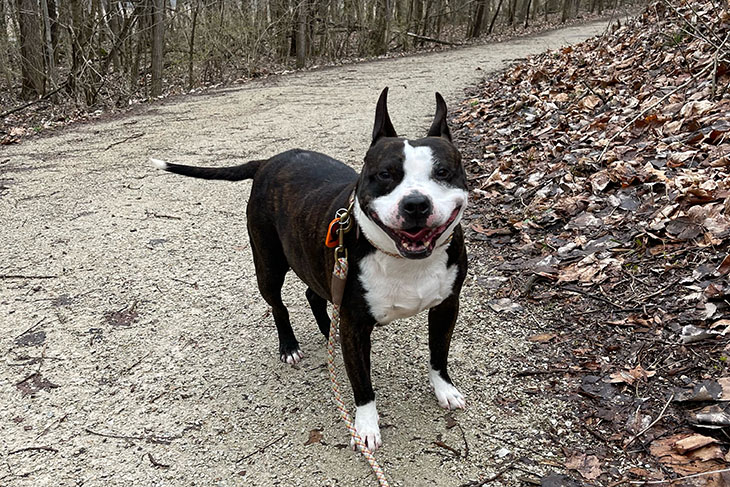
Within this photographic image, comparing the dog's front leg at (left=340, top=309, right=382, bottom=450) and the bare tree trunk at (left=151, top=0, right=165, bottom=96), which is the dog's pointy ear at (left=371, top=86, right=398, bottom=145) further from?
the bare tree trunk at (left=151, top=0, right=165, bottom=96)

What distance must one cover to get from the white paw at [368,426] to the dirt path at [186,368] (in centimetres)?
6

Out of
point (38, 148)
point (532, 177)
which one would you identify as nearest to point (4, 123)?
point (38, 148)

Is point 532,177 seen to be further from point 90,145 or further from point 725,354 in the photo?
point 90,145

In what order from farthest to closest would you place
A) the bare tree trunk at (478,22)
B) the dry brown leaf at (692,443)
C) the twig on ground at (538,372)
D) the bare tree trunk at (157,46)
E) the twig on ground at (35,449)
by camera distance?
the bare tree trunk at (478,22) < the bare tree trunk at (157,46) < the twig on ground at (538,372) < the twig on ground at (35,449) < the dry brown leaf at (692,443)

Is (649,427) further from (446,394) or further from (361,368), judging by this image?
(361,368)

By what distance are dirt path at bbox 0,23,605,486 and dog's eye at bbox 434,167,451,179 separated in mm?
1168

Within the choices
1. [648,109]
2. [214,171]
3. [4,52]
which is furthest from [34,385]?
[4,52]

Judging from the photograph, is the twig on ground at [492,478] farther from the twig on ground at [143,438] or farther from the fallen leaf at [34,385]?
the fallen leaf at [34,385]

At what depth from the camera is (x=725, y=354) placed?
8.79ft

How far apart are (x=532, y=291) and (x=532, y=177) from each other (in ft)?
5.89

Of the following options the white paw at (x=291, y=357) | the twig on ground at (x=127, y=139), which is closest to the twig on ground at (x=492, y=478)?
the white paw at (x=291, y=357)

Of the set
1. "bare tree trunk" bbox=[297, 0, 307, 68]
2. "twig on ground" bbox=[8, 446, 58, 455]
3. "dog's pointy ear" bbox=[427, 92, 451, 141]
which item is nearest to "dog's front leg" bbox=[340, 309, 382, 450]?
"dog's pointy ear" bbox=[427, 92, 451, 141]

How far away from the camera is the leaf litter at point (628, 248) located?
2.48 meters

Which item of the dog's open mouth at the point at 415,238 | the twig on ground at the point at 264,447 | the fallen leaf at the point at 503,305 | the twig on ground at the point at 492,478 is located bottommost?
the twig on ground at the point at 264,447
